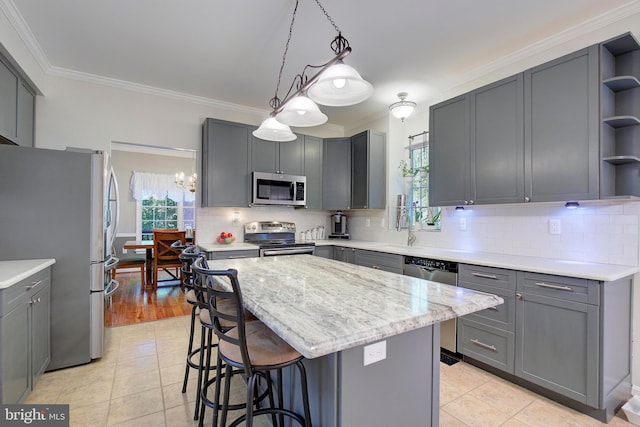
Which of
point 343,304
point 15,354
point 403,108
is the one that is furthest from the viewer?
point 403,108

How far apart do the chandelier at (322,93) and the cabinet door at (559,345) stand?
6.08 ft

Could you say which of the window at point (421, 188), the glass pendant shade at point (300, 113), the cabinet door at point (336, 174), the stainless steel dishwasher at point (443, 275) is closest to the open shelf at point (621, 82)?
the stainless steel dishwasher at point (443, 275)

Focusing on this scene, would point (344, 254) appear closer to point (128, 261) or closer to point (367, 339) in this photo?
point (367, 339)

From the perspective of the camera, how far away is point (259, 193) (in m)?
3.92

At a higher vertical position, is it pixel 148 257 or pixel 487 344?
pixel 148 257

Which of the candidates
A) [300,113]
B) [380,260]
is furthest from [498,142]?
[300,113]

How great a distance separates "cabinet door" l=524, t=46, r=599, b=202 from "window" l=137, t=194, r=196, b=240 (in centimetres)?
692

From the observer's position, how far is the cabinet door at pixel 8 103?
2.33m

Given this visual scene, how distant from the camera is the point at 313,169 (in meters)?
4.41

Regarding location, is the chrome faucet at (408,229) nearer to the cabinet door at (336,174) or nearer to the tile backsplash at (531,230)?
the tile backsplash at (531,230)

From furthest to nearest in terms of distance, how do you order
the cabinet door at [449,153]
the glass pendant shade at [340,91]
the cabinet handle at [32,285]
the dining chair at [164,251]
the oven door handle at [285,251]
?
the dining chair at [164,251] < the oven door handle at [285,251] < the cabinet door at [449,153] < the cabinet handle at [32,285] < the glass pendant shade at [340,91]

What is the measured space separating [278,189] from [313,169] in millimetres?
649

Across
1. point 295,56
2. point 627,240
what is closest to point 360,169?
point 295,56

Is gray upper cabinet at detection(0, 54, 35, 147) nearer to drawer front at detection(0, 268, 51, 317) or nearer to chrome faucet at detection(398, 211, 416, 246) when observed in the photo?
drawer front at detection(0, 268, 51, 317)
